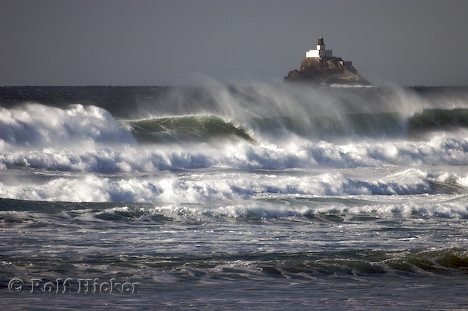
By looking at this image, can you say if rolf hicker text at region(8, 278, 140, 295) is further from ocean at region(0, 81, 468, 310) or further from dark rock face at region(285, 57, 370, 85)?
dark rock face at region(285, 57, 370, 85)

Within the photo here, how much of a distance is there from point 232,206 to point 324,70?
94.6 m

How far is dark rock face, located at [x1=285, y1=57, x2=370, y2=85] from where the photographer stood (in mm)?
113250

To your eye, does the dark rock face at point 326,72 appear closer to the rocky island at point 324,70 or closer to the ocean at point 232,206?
the rocky island at point 324,70

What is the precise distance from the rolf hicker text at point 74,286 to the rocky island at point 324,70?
99.9 m

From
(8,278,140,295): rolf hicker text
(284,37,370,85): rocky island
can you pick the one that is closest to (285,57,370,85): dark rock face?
(284,37,370,85): rocky island

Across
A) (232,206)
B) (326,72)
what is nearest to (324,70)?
(326,72)

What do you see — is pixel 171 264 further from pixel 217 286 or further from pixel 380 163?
pixel 380 163

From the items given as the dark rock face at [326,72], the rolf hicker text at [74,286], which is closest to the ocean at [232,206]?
the rolf hicker text at [74,286]

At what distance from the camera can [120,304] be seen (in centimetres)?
1162

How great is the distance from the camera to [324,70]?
373 feet

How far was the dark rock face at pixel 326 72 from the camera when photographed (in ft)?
372

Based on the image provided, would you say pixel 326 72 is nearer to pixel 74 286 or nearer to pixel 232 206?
pixel 232 206

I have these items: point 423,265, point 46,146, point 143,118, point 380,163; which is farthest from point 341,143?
point 423,265

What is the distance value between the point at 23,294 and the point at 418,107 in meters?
33.8
